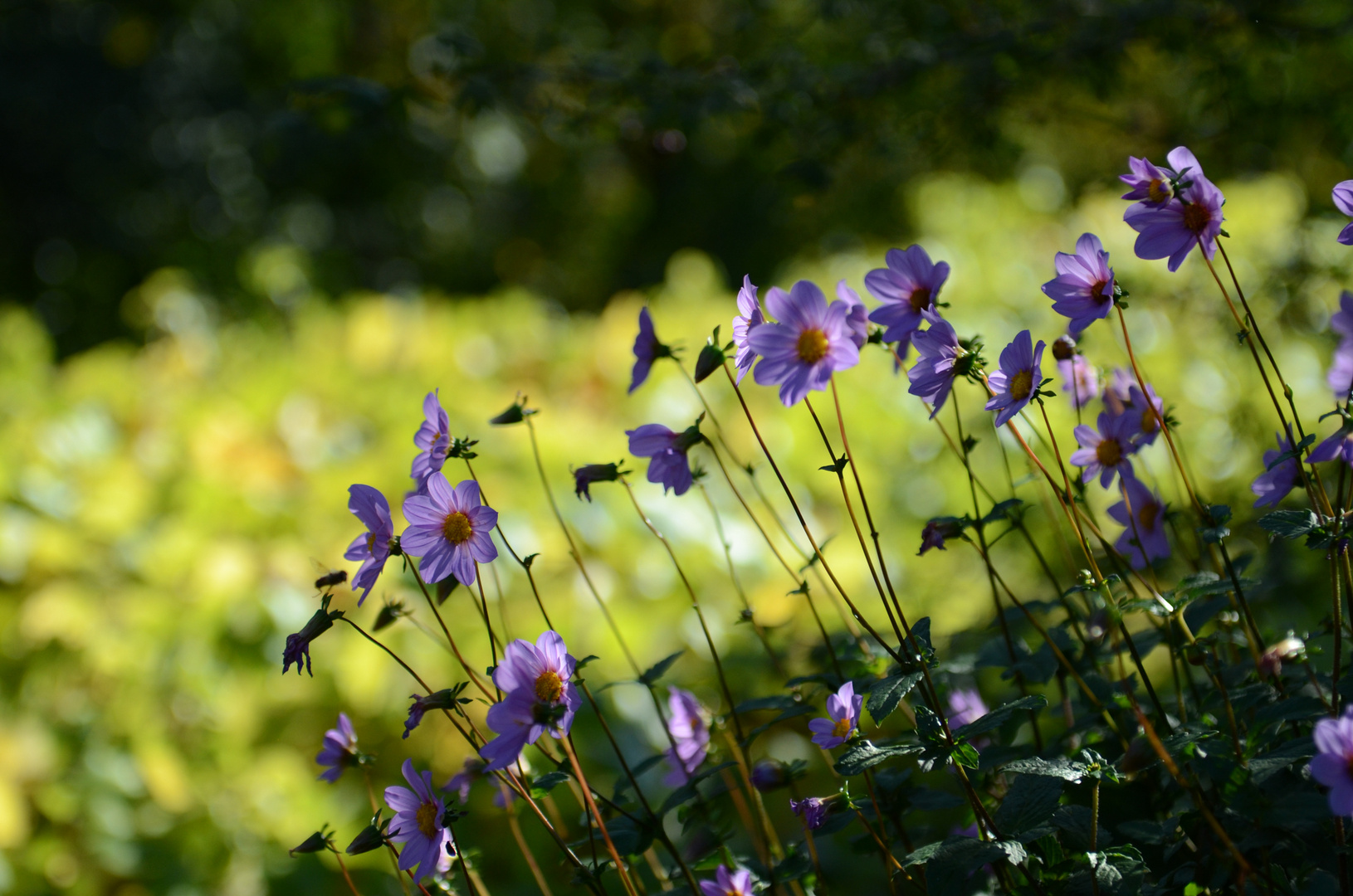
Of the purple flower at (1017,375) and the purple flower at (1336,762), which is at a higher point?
the purple flower at (1017,375)

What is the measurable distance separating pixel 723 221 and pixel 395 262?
10.1 feet

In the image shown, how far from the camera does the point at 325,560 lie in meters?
1.87

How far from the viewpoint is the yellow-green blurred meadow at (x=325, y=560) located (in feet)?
5.57

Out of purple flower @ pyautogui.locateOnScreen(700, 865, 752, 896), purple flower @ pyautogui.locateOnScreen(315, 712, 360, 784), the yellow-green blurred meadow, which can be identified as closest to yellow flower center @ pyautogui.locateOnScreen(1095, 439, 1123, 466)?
purple flower @ pyautogui.locateOnScreen(700, 865, 752, 896)

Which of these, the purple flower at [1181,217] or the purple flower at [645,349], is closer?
the purple flower at [1181,217]

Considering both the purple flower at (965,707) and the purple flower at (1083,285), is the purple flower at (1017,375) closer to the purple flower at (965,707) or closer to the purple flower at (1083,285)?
the purple flower at (1083,285)

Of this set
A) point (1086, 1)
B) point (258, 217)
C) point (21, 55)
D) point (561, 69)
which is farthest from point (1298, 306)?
point (21, 55)

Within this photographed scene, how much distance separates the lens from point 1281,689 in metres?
0.73

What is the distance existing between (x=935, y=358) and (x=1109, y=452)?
0.24 meters

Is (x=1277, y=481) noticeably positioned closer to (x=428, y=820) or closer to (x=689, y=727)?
(x=689, y=727)

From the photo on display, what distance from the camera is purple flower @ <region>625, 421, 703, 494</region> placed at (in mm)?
758

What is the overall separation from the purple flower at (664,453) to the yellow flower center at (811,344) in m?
0.14

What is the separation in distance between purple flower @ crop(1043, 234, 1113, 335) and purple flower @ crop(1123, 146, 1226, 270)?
29 millimetres

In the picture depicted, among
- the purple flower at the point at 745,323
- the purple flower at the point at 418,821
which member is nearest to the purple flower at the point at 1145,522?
the purple flower at the point at 745,323
